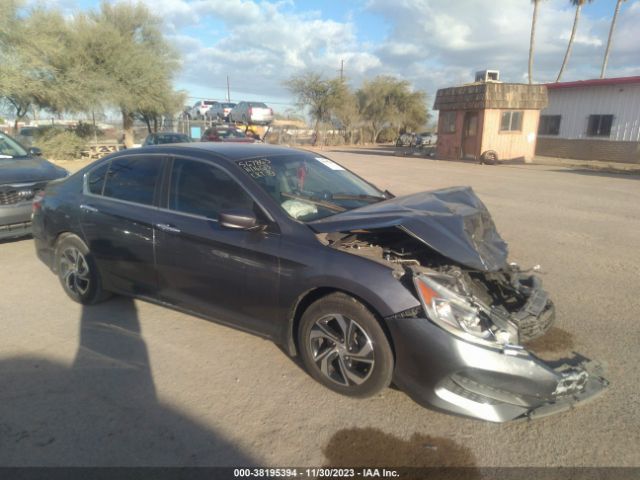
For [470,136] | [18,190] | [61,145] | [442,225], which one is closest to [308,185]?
[442,225]

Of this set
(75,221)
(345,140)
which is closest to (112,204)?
(75,221)

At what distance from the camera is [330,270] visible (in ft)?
9.73

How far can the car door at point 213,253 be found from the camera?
329 centimetres

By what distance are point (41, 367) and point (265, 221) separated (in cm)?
203

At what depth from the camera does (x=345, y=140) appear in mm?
44469

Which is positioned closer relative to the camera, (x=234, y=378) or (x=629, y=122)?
(x=234, y=378)

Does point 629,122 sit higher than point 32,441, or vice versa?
point 629,122

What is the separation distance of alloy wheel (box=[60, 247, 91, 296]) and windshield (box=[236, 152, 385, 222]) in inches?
80.2

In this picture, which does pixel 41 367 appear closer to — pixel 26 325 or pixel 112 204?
pixel 26 325

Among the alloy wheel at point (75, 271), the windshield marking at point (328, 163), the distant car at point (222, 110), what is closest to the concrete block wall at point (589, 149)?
the distant car at point (222, 110)

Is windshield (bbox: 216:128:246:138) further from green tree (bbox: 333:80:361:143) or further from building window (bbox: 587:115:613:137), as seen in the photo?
green tree (bbox: 333:80:361:143)

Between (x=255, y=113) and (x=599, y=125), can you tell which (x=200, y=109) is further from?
(x=599, y=125)

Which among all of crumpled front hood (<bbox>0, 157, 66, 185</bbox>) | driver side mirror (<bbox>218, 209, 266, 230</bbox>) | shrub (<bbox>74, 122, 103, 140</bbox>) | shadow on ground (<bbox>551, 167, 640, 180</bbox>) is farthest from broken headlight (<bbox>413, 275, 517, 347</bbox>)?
shrub (<bbox>74, 122, 103, 140</bbox>)

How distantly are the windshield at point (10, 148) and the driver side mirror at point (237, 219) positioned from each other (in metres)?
6.33
